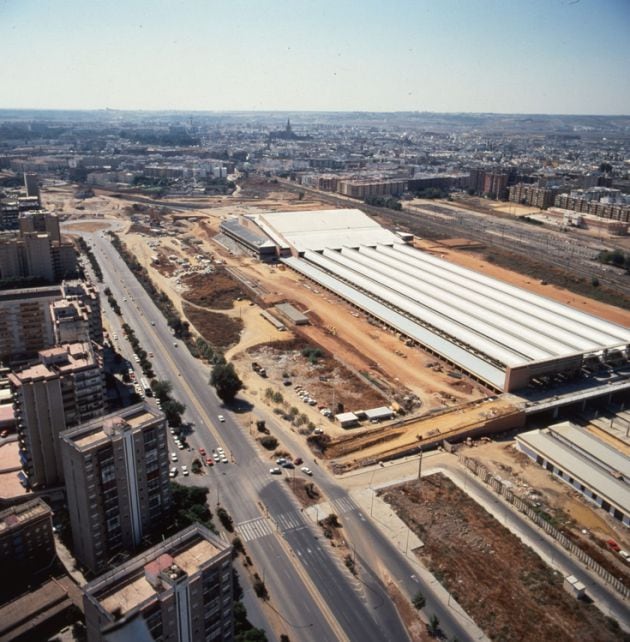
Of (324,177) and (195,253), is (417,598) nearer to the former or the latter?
(195,253)

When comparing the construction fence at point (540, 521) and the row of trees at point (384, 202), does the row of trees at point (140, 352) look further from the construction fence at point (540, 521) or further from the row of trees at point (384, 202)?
the row of trees at point (384, 202)

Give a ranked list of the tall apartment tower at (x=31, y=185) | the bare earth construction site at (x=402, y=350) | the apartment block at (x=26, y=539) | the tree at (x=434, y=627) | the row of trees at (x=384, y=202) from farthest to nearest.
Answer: the row of trees at (x=384, y=202)
the tall apartment tower at (x=31, y=185)
the bare earth construction site at (x=402, y=350)
the apartment block at (x=26, y=539)
the tree at (x=434, y=627)

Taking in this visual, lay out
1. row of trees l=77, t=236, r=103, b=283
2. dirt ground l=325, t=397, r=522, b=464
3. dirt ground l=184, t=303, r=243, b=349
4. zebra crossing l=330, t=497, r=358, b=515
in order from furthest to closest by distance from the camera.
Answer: row of trees l=77, t=236, r=103, b=283, dirt ground l=184, t=303, r=243, b=349, dirt ground l=325, t=397, r=522, b=464, zebra crossing l=330, t=497, r=358, b=515

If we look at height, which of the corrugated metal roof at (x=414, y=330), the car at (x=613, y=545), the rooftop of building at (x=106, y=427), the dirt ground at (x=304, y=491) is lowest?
the car at (x=613, y=545)

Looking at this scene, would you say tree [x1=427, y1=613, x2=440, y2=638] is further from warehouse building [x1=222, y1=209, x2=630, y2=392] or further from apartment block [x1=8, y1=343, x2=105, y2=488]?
warehouse building [x1=222, y1=209, x2=630, y2=392]

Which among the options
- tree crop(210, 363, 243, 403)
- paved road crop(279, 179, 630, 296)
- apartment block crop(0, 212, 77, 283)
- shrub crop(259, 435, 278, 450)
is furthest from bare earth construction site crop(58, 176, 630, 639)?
paved road crop(279, 179, 630, 296)

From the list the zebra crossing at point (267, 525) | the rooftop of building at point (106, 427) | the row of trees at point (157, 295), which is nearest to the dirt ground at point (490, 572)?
the zebra crossing at point (267, 525)

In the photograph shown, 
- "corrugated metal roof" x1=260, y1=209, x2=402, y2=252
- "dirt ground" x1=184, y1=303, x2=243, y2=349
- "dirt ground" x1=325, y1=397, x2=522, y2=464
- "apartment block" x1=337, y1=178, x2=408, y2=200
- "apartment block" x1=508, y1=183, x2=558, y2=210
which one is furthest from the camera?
"apartment block" x1=337, y1=178, x2=408, y2=200

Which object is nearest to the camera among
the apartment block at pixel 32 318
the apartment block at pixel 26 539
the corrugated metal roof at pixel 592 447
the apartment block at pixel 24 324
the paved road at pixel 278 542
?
the paved road at pixel 278 542
